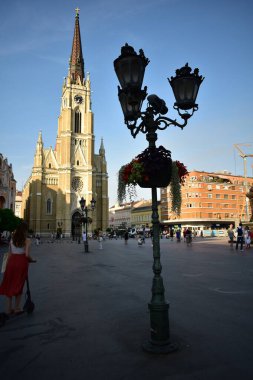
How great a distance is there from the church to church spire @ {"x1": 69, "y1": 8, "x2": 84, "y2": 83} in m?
2.44

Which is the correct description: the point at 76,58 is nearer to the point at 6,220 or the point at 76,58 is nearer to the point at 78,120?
the point at 78,120

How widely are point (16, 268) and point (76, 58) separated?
79.7m

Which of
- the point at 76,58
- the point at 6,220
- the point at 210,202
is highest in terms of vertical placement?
the point at 76,58

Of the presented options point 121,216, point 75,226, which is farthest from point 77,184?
point 121,216

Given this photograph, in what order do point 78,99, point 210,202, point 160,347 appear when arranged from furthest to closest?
point 210,202, point 78,99, point 160,347

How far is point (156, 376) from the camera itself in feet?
10.2

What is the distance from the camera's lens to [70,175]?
64.9 metres

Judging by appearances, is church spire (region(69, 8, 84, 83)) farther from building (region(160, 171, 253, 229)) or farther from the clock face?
building (region(160, 171, 253, 229))

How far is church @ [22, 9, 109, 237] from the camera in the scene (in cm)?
6315

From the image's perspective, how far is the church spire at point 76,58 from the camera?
74688mm

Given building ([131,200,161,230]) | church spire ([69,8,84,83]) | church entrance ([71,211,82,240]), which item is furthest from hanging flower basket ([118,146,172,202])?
building ([131,200,161,230])

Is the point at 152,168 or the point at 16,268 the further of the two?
the point at 16,268

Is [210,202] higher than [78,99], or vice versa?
[78,99]

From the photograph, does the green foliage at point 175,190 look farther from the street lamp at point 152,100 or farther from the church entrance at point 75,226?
the church entrance at point 75,226
